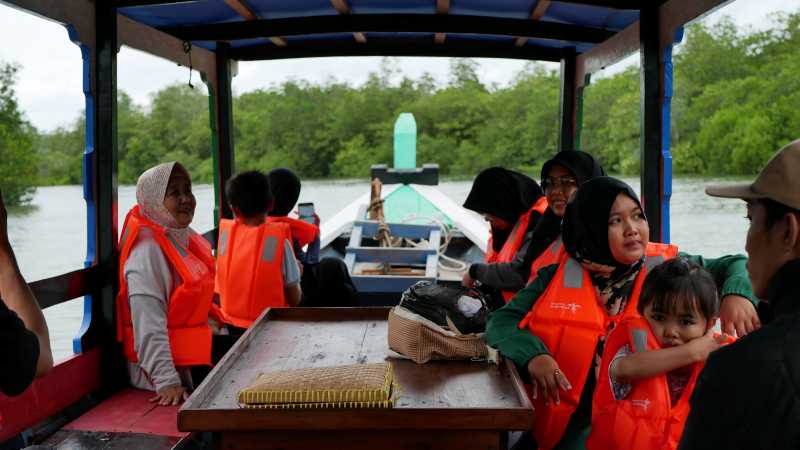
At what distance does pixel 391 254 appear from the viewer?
5332 millimetres

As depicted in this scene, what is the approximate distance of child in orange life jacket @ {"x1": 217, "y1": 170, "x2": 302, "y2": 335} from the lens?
370cm

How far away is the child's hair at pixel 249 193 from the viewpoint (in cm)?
367

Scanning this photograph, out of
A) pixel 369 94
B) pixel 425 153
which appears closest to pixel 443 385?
pixel 425 153

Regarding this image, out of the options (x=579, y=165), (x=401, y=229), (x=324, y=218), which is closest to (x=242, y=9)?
(x=579, y=165)

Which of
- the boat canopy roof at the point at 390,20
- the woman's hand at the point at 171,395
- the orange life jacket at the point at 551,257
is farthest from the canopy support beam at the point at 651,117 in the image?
the woman's hand at the point at 171,395

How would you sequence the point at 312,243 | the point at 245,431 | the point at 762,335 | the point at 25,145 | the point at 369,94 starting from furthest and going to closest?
the point at 369,94, the point at 25,145, the point at 312,243, the point at 245,431, the point at 762,335

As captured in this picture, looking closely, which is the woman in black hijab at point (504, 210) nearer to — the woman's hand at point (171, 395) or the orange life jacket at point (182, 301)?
the orange life jacket at point (182, 301)

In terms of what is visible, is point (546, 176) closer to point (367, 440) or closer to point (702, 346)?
point (702, 346)

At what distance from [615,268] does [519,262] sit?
893 millimetres

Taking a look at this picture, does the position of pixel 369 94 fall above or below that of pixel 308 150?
above

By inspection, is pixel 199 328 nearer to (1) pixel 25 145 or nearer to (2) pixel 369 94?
(1) pixel 25 145

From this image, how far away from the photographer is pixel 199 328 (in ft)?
10.0

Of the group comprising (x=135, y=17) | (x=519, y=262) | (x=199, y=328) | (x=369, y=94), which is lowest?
(x=199, y=328)

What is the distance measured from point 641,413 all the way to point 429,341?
2.13ft
